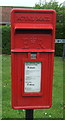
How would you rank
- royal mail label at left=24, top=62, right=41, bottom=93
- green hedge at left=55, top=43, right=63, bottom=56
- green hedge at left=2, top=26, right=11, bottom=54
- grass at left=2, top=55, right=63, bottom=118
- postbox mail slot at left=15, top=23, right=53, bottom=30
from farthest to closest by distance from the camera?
green hedge at left=2, top=26, right=11, bottom=54 → green hedge at left=55, top=43, right=63, bottom=56 → grass at left=2, top=55, right=63, bottom=118 → royal mail label at left=24, top=62, right=41, bottom=93 → postbox mail slot at left=15, top=23, right=53, bottom=30

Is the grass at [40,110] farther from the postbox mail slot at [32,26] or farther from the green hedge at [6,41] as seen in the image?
the green hedge at [6,41]

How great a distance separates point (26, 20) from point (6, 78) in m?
4.87

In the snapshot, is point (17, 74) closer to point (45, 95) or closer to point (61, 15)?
point (45, 95)

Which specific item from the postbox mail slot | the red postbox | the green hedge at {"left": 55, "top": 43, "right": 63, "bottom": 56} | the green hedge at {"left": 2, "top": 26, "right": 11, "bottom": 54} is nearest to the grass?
the red postbox

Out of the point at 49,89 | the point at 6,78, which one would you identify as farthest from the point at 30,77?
the point at 6,78

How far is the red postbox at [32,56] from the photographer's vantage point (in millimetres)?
2551

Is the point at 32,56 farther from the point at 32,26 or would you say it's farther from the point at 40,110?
the point at 40,110

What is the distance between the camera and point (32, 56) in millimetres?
2607

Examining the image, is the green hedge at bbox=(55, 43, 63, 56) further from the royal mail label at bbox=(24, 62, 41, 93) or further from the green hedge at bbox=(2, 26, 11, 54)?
the royal mail label at bbox=(24, 62, 41, 93)

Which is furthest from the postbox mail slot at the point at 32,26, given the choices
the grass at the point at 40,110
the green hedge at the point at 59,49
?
the green hedge at the point at 59,49

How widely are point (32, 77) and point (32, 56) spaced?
253mm

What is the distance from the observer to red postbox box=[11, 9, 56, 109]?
8.37 ft

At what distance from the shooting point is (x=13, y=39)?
2570 mm

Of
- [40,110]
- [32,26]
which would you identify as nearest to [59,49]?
[40,110]
